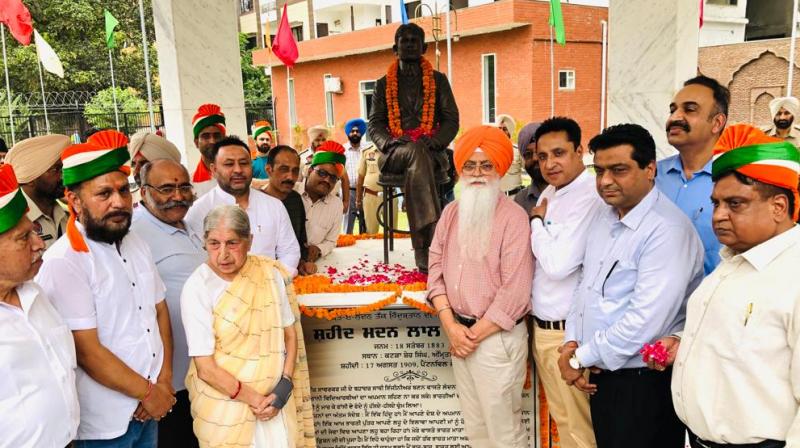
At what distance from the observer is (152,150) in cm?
366

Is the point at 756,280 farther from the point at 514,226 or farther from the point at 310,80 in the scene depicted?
the point at 310,80

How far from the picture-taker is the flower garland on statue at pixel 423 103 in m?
3.81

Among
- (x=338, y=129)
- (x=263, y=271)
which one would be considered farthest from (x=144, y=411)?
(x=338, y=129)

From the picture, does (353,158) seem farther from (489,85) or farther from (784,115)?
(489,85)

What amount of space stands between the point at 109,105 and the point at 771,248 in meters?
20.4

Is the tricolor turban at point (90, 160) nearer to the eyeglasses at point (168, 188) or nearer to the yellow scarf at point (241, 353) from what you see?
the eyeglasses at point (168, 188)

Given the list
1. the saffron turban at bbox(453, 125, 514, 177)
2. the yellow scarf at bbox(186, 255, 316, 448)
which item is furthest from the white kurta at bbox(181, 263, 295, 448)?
the saffron turban at bbox(453, 125, 514, 177)

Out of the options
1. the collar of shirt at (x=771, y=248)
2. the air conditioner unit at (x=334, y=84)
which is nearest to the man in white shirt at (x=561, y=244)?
the collar of shirt at (x=771, y=248)

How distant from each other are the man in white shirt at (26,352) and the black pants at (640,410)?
2.12 meters

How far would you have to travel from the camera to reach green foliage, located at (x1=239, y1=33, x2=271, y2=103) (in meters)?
24.3

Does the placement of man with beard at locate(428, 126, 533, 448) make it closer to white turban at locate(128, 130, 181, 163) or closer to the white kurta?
the white kurta

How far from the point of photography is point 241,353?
8.50ft

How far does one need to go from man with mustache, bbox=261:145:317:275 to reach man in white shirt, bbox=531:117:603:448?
1585mm

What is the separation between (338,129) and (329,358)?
57.9ft
